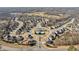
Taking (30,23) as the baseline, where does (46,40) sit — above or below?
below

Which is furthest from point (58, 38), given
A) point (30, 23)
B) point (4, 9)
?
point (4, 9)

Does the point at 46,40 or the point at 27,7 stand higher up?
the point at 27,7

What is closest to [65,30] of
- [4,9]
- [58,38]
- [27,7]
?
[58,38]

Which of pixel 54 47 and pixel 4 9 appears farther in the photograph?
pixel 4 9
